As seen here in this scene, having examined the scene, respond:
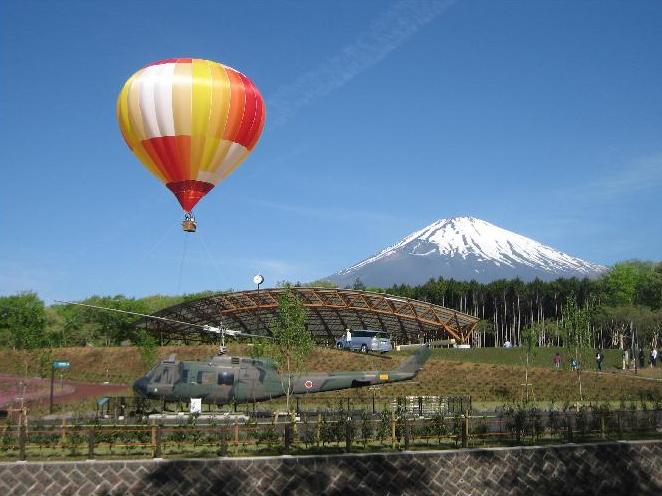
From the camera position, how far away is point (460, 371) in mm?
57781

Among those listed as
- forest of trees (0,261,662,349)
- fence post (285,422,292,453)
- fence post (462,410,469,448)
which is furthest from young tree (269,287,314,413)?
forest of trees (0,261,662,349)

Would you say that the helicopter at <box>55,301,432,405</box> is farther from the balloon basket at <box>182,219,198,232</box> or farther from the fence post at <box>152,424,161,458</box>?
the fence post at <box>152,424,161,458</box>

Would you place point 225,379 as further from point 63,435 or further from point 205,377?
point 63,435

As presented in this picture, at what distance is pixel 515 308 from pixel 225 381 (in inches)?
4023

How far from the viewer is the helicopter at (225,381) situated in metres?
34.3

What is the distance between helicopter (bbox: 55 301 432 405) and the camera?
112 ft

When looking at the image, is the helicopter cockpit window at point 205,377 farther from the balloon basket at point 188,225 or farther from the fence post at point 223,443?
the fence post at point 223,443

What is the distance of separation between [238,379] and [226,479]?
14025 mm

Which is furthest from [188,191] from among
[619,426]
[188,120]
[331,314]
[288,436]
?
[331,314]

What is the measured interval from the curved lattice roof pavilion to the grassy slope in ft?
14.1

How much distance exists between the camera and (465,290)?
130 m

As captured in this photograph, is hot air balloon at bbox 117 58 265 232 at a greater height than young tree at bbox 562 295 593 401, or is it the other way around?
hot air balloon at bbox 117 58 265 232

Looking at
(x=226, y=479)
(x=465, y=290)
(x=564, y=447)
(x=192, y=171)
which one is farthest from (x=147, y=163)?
(x=465, y=290)

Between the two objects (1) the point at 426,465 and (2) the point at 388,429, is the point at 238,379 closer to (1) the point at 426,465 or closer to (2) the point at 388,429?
(2) the point at 388,429
